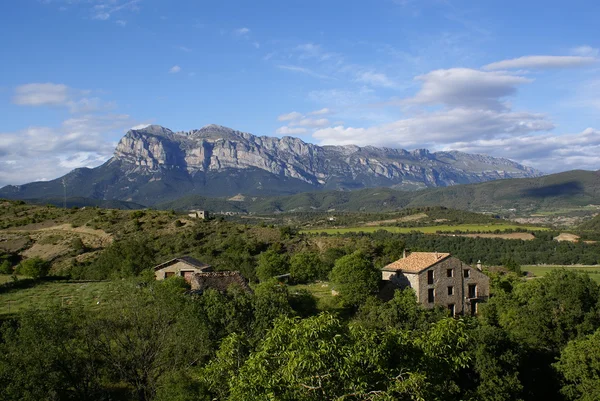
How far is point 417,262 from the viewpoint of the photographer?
47094 millimetres

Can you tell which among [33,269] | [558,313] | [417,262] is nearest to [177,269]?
[33,269]

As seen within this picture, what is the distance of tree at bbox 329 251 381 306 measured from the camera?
43.2 meters

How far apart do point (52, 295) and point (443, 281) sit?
1373 inches

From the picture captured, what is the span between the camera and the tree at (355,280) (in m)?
43.2

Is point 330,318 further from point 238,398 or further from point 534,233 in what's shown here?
point 534,233

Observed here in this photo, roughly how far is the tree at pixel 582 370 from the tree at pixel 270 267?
126 feet

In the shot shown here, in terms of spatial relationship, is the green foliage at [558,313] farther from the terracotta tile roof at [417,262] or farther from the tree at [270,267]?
the tree at [270,267]

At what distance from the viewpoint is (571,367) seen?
26.7 m

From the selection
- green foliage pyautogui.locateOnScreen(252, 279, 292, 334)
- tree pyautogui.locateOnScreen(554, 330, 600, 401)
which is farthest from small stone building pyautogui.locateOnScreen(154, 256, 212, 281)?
tree pyautogui.locateOnScreen(554, 330, 600, 401)

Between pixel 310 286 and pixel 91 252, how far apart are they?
1487 inches

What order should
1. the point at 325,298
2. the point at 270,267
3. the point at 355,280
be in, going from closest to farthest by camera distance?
the point at 355,280 → the point at 325,298 → the point at 270,267

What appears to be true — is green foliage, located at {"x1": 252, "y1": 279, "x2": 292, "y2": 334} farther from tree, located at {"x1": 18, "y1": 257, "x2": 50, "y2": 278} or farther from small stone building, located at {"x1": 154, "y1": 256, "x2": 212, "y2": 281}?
tree, located at {"x1": 18, "y1": 257, "x2": 50, "y2": 278}

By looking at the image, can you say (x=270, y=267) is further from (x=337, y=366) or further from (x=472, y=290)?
(x=337, y=366)

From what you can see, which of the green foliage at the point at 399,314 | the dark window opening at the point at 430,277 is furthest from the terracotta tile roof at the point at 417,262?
the green foliage at the point at 399,314
